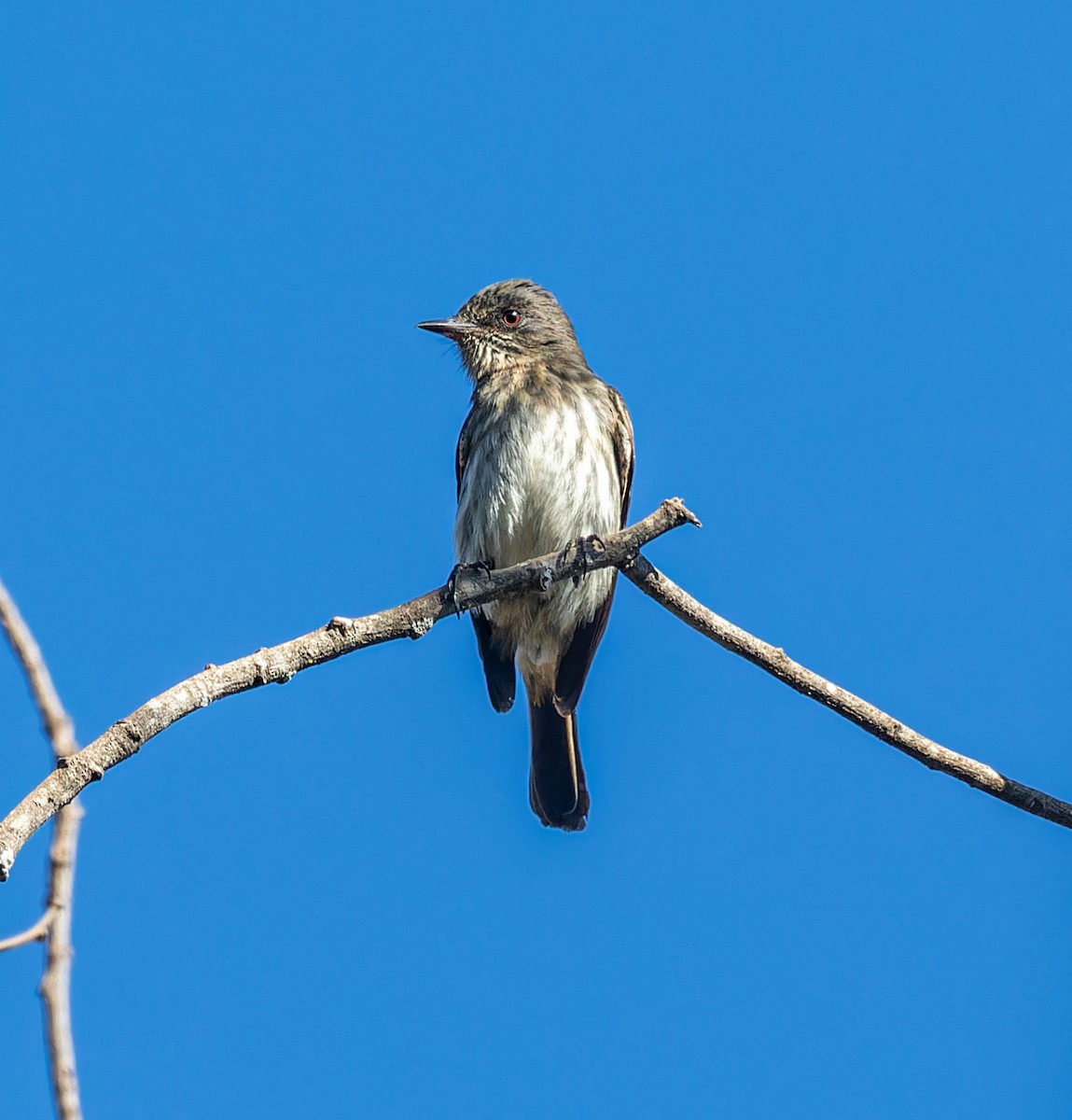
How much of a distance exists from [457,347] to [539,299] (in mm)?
605

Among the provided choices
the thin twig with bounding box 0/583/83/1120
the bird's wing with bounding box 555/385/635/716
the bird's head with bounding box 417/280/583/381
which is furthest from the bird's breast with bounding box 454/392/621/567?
the thin twig with bounding box 0/583/83/1120

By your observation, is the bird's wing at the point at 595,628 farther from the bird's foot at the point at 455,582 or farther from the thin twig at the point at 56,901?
the thin twig at the point at 56,901

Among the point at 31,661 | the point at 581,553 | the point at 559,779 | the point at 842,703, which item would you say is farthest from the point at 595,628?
the point at 31,661

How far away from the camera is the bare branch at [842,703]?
18.5ft

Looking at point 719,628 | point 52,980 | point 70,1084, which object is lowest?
point 70,1084

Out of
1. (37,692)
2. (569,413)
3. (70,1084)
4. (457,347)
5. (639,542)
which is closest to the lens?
(70,1084)

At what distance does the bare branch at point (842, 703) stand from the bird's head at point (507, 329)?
10.5 feet

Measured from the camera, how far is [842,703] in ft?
19.0

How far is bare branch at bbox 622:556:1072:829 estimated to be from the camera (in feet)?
18.5

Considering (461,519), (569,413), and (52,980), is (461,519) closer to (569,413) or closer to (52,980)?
(569,413)

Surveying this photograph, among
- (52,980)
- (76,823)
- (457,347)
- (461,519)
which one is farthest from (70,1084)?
(457,347)

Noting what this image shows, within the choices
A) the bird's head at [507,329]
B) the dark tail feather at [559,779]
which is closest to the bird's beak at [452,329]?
the bird's head at [507,329]

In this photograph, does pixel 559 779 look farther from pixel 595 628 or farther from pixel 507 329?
pixel 507 329

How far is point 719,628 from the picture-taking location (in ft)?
19.9
